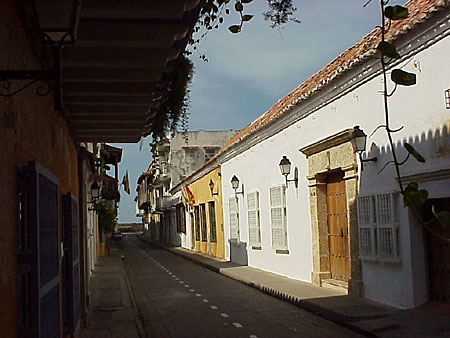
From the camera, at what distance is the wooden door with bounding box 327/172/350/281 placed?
1280 centimetres

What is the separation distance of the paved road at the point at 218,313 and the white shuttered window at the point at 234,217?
437cm

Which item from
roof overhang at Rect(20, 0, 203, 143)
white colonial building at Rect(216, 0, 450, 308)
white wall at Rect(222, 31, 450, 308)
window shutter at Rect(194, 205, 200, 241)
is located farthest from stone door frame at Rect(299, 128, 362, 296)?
window shutter at Rect(194, 205, 200, 241)

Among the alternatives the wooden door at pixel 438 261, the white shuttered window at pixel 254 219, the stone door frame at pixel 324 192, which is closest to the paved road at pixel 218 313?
the stone door frame at pixel 324 192

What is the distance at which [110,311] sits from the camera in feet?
39.4

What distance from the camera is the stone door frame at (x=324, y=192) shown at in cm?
1171

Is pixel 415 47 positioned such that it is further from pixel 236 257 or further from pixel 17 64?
pixel 236 257

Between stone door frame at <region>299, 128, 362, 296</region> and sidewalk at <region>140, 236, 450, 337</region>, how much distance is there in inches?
17.7

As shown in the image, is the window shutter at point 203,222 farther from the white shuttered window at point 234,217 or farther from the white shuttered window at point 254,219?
the white shuttered window at point 254,219

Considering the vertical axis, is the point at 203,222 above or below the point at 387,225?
below

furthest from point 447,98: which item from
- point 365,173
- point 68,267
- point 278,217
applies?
point 278,217

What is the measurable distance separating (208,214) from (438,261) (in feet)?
69.6

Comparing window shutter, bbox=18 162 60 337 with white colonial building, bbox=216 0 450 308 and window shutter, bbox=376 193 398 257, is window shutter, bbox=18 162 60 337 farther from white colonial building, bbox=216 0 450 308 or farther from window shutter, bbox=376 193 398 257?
window shutter, bbox=376 193 398 257

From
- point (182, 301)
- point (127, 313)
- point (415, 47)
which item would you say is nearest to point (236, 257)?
point (182, 301)

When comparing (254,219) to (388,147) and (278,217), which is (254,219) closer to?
(278,217)
